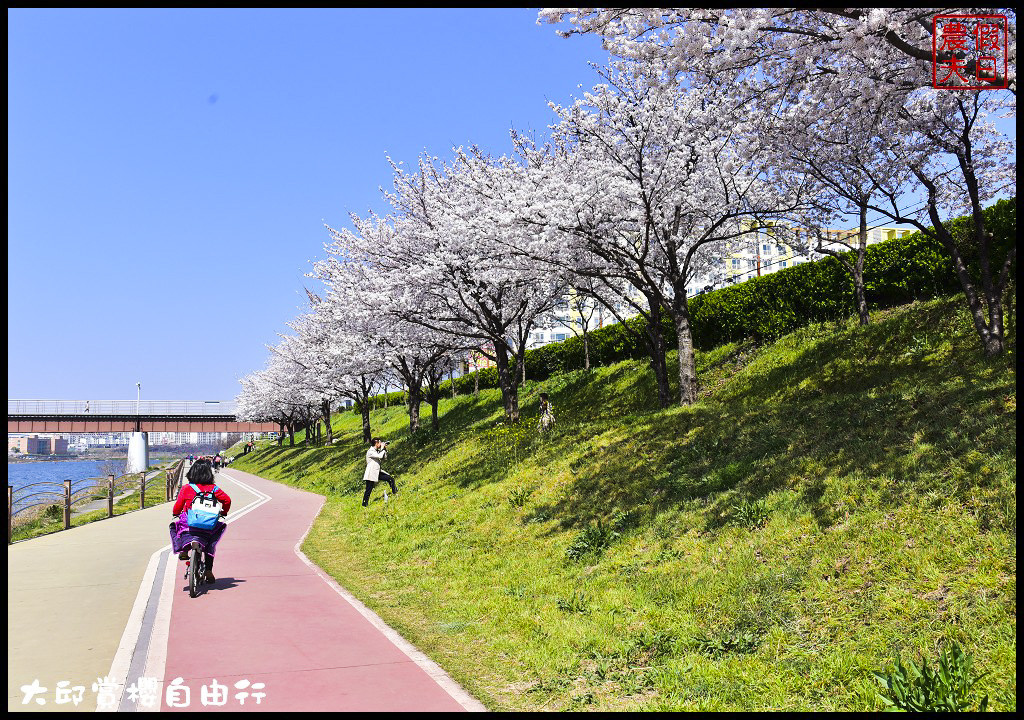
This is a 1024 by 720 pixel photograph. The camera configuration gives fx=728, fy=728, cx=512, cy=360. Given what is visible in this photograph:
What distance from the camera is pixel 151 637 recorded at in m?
7.22

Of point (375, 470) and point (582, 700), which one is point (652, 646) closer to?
point (582, 700)

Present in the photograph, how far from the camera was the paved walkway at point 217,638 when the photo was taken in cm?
563

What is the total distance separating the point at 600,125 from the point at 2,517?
45.4ft

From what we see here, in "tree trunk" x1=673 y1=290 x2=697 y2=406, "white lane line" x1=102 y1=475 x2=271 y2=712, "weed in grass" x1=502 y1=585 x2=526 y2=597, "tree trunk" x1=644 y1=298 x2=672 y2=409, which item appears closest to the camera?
"white lane line" x1=102 y1=475 x2=271 y2=712

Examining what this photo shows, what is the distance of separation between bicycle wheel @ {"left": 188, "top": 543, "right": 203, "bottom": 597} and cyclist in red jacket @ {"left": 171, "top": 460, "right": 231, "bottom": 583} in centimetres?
12

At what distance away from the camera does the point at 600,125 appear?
53.1ft

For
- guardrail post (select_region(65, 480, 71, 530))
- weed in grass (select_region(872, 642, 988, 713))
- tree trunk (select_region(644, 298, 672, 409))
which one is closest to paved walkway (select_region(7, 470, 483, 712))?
weed in grass (select_region(872, 642, 988, 713))

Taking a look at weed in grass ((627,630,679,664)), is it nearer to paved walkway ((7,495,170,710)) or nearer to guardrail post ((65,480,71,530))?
paved walkway ((7,495,170,710))

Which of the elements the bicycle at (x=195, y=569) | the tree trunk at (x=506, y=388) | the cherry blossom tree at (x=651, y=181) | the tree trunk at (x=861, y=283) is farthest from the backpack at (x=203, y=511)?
the tree trunk at (x=861, y=283)

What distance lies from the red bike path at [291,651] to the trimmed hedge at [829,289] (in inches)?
618

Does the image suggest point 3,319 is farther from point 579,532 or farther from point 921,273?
point 921,273

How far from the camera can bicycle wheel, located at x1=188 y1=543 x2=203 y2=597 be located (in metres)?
9.11

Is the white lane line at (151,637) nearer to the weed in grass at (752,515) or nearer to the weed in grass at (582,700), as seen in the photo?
the weed in grass at (582,700)

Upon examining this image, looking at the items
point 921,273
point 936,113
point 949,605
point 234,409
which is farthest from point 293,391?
point 949,605
